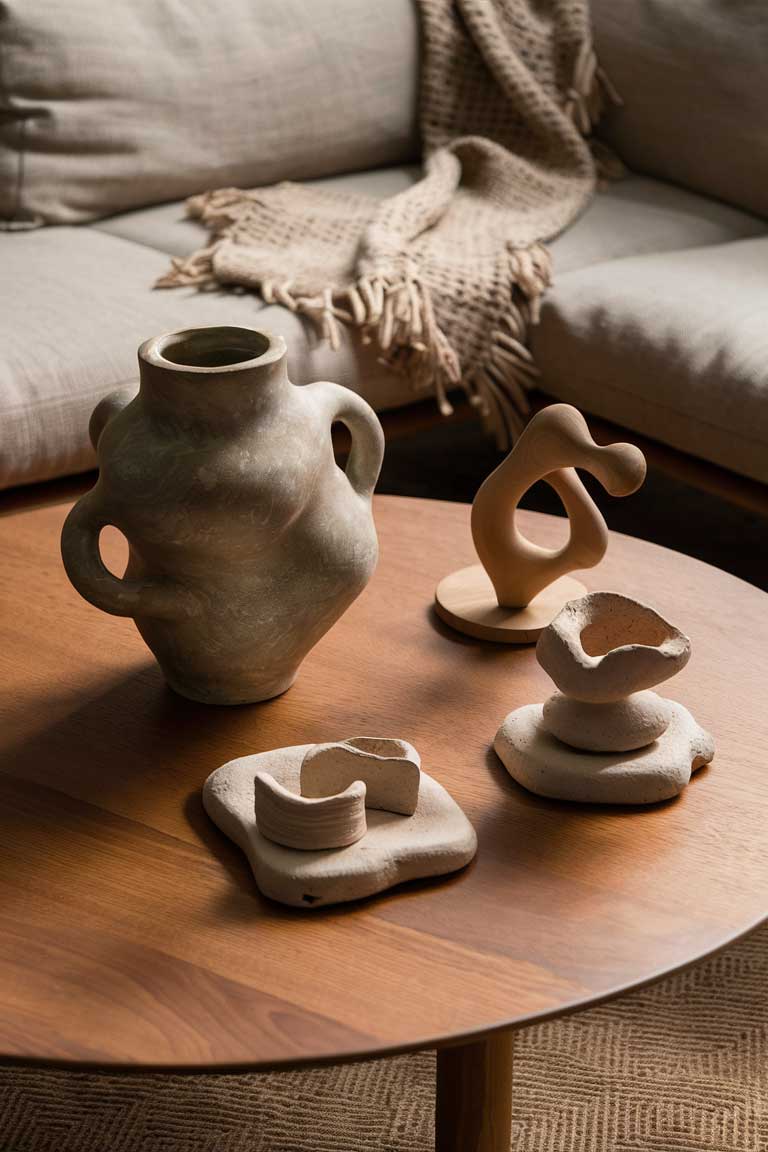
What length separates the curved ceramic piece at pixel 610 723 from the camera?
84cm

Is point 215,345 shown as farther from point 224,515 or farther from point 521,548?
point 521,548

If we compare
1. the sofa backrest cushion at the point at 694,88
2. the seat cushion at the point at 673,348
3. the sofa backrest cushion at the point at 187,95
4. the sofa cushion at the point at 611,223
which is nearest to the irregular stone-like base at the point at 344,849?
the seat cushion at the point at 673,348

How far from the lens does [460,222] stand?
2.04 metres

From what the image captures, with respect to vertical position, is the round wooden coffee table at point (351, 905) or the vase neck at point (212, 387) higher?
the vase neck at point (212, 387)

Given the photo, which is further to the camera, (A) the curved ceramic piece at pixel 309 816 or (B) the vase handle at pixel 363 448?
(B) the vase handle at pixel 363 448

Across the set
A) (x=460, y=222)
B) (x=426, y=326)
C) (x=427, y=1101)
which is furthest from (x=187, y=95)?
(x=427, y=1101)

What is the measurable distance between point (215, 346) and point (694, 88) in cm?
148

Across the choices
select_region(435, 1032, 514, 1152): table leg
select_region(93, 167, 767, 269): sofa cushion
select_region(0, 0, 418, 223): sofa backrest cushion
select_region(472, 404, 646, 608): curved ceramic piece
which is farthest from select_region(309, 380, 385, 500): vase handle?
select_region(0, 0, 418, 223): sofa backrest cushion

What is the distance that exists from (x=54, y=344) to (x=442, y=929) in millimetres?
1068

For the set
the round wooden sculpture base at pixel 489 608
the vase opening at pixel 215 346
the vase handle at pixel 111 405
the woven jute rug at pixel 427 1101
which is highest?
the vase opening at pixel 215 346

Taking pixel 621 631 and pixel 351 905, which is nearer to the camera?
pixel 351 905

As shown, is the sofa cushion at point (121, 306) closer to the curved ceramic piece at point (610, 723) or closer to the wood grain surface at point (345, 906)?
the wood grain surface at point (345, 906)

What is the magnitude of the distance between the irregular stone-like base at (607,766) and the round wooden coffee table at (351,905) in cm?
1

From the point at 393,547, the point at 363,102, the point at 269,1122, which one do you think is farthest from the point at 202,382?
the point at 363,102
